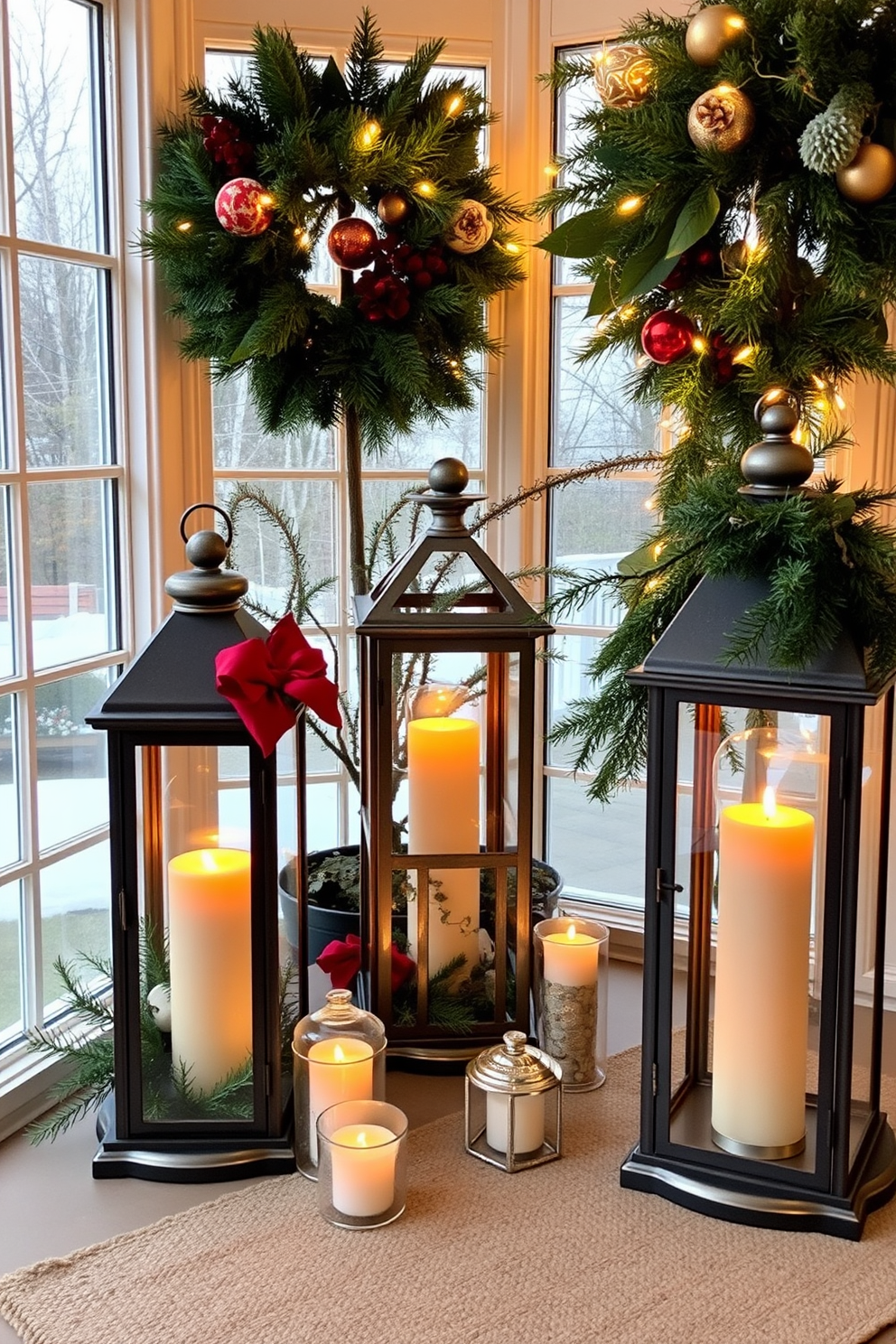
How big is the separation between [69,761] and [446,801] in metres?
0.57

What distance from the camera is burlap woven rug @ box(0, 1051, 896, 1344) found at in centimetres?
122

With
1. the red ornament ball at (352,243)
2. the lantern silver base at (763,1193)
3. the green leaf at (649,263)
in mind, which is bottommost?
the lantern silver base at (763,1193)

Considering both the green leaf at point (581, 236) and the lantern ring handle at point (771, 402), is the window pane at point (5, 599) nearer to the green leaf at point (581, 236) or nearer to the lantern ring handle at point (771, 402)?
the green leaf at point (581, 236)

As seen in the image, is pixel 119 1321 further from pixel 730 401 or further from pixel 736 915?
pixel 730 401

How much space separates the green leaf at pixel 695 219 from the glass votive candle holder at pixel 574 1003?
884 millimetres

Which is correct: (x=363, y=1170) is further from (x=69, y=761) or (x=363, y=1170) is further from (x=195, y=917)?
(x=69, y=761)

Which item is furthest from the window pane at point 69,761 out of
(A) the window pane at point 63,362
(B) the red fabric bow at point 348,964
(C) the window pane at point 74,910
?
(B) the red fabric bow at point 348,964

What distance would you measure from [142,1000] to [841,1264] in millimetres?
793

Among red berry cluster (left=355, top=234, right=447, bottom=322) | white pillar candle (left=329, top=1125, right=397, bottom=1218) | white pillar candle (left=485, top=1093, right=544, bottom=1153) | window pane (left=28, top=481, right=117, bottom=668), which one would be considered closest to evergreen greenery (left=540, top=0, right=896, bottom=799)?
red berry cluster (left=355, top=234, right=447, bottom=322)

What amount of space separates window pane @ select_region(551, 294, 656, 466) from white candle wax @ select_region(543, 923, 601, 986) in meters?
0.93

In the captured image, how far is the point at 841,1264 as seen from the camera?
4.31 feet

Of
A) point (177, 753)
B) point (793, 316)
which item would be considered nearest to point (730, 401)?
point (793, 316)

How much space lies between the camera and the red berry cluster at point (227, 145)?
186 cm

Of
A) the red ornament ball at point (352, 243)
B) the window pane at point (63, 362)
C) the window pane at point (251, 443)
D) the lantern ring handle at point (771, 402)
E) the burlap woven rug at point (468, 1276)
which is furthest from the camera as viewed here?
the window pane at point (251, 443)
